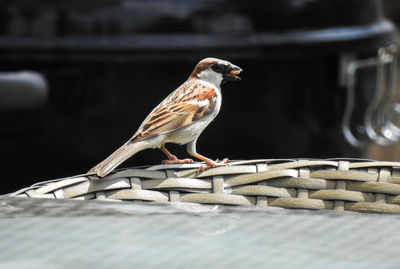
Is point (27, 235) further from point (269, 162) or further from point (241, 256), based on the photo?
point (269, 162)

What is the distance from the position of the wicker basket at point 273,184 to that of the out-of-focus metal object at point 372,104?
1.46 m

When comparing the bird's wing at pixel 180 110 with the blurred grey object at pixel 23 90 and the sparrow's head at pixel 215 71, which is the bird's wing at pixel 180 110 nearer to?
the sparrow's head at pixel 215 71

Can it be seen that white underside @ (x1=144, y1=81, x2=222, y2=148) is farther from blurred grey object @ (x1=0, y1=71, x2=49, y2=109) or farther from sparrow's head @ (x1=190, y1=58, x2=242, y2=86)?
blurred grey object @ (x1=0, y1=71, x2=49, y2=109)

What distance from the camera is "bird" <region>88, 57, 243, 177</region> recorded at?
1.11 meters

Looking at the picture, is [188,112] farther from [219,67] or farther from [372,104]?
[372,104]

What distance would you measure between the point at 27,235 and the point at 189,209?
175 mm

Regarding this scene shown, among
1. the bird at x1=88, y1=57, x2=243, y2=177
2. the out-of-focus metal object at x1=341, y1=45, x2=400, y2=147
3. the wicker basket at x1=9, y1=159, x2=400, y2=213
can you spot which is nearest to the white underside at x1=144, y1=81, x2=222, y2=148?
the bird at x1=88, y1=57, x2=243, y2=177

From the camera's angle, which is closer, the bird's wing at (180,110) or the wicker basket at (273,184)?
the wicker basket at (273,184)

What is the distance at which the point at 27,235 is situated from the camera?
699 millimetres

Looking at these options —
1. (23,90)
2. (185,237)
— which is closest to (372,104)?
(23,90)

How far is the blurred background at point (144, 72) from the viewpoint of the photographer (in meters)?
2.36

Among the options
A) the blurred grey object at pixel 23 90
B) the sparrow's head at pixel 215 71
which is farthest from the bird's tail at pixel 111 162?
the blurred grey object at pixel 23 90

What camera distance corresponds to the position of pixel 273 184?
1007 millimetres

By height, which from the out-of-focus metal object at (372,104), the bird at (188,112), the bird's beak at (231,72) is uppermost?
the bird's beak at (231,72)
